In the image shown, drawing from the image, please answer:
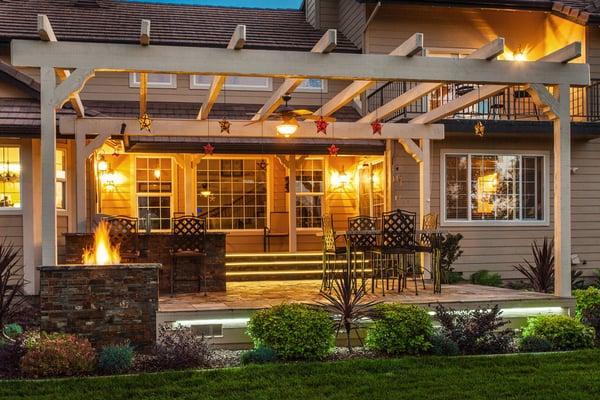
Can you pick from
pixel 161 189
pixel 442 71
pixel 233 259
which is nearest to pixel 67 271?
pixel 442 71

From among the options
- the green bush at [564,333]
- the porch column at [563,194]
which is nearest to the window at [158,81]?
the porch column at [563,194]

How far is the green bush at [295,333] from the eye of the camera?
721 centimetres

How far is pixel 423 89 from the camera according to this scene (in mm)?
10195

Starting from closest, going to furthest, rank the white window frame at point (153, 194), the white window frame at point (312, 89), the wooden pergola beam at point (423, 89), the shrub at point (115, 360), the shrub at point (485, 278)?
the shrub at point (115, 360)
the wooden pergola beam at point (423, 89)
the shrub at point (485, 278)
the white window frame at point (153, 194)
the white window frame at point (312, 89)

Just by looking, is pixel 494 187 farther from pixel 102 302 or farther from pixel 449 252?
pixel 102 302

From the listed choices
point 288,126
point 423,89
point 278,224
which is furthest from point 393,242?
point 278,224

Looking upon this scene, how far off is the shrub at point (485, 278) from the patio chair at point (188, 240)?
6.27 meters

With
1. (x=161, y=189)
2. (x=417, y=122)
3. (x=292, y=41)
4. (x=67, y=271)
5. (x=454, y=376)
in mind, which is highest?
(x=292, y=41)

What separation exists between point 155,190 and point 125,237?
17.4ft

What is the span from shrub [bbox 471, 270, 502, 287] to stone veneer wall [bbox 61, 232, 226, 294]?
5.98 metres

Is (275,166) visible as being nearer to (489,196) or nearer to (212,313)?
(489,196)

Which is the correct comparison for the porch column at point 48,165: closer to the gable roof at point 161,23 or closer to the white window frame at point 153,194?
the gable roof at point 161,23

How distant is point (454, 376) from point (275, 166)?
10.1 meters

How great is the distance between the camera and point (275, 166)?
1633cm
